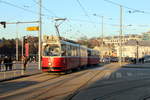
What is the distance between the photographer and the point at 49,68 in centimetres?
2359

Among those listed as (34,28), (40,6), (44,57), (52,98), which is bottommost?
(52,98)

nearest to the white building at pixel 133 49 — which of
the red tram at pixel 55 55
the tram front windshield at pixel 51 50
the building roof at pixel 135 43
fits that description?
the building roof at pixel 135 43

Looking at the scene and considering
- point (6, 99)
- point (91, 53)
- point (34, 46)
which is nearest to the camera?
point (6, 99)

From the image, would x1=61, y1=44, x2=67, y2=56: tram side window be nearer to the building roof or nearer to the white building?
the white building

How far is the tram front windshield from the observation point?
23800 millimetres

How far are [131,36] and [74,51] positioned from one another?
495ft

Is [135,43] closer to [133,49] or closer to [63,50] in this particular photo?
[133,49]

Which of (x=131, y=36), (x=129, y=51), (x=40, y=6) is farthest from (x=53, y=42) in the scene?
(x=131, y=36)

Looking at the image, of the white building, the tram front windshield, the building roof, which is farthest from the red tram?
the building roof

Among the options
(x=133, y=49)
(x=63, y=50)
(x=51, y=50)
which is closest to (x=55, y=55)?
(x=51, y=50)

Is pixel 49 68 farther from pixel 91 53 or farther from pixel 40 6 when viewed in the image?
pixel 91 53

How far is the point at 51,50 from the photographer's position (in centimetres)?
2411

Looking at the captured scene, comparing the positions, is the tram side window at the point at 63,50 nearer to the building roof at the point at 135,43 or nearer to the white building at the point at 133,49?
the white building at the point at 133,49

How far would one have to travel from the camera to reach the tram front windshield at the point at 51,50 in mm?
23800
